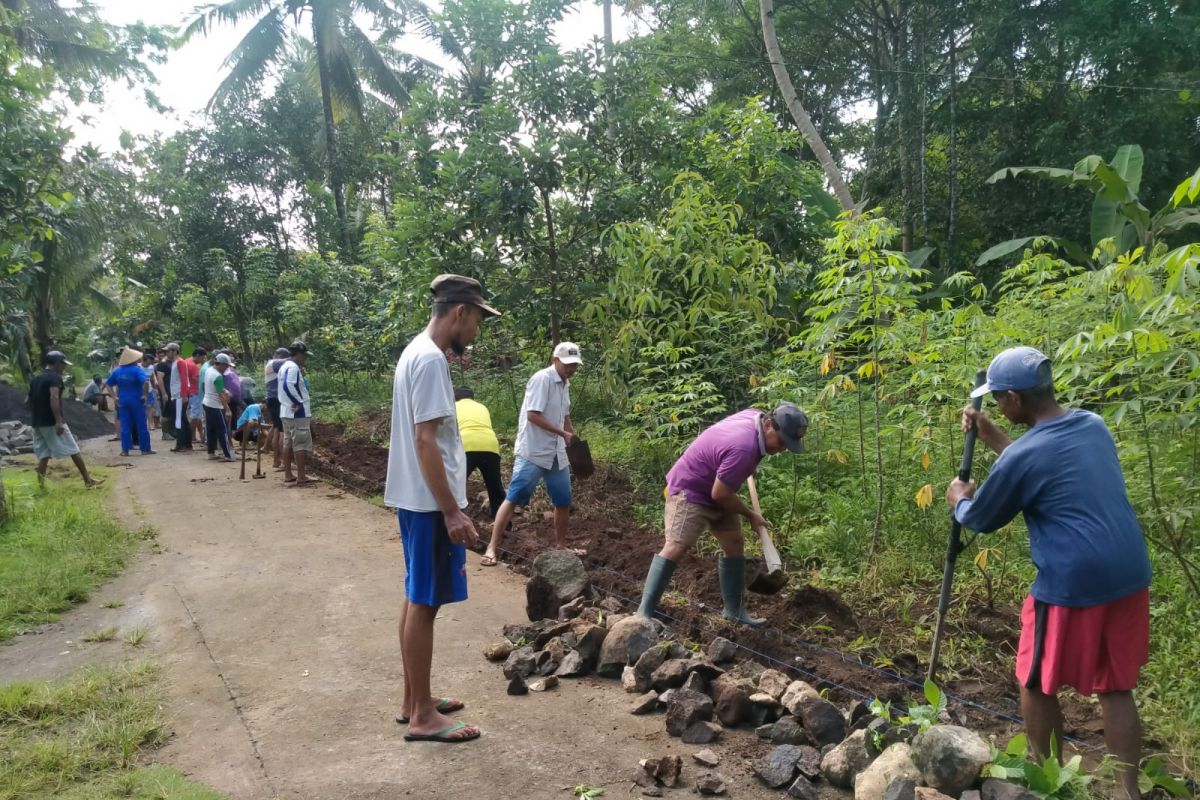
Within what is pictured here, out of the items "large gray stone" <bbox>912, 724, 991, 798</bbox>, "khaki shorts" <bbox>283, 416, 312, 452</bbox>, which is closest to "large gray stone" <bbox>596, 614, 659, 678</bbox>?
"large gray stone" <bbox>912, 724, 991, 798</bbox>

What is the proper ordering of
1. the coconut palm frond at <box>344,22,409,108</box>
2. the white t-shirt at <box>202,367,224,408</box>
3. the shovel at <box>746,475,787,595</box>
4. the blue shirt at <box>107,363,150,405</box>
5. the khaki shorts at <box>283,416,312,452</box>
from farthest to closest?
the coconut palm frond at <box>344,22,409,108</box>, the blue shirt at <box>107,363,150,405</box>, the white t-shirt at <box>202,367,224,408</box>, the khaki shorts at <box>283,416,312,452</box>, the shovel at <box>746,475,787,595</box>

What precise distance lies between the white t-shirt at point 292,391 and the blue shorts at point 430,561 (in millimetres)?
6421

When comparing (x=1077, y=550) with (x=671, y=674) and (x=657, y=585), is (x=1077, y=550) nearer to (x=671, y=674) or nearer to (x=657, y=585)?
(x=671, y=674)

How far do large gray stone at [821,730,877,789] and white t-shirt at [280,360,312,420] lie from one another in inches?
→ 307

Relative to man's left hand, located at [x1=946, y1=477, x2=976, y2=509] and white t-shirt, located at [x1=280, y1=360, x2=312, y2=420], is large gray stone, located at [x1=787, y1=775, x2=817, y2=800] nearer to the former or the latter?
man's left hand, located at [x1=946, y1=477, x2=976, y2=509]

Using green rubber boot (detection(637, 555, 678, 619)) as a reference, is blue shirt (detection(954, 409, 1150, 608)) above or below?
above

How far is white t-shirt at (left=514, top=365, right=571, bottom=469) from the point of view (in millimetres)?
6355

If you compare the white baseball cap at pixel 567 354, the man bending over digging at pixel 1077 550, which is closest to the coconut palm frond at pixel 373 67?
the white baseball cap at pixel 567 354

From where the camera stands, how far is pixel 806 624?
4891 mm

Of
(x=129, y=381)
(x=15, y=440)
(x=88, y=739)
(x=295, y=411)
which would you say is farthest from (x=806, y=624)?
(x=15, y=440)

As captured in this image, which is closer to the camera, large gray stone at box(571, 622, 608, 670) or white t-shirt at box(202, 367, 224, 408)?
large gray stone at box(571, 622, 608, 670)

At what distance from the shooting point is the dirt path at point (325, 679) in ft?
11.0

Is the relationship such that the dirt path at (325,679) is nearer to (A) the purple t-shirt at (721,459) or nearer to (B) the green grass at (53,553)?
(B) the green grass at (53,553)

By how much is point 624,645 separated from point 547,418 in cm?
241
